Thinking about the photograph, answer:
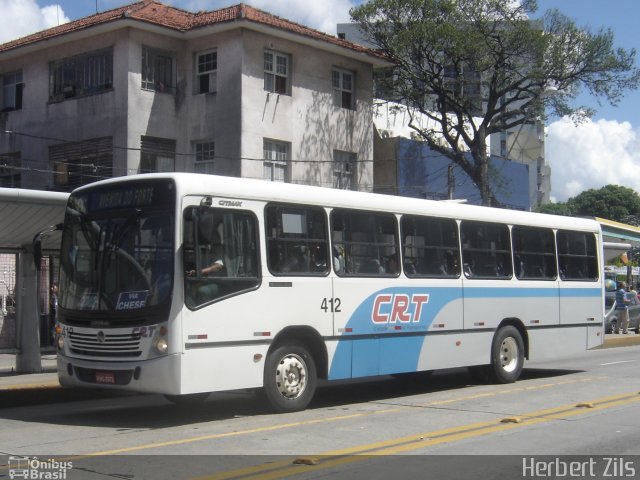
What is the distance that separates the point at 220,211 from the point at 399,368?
4067 mm

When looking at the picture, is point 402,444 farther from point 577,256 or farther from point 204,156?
point 204,156

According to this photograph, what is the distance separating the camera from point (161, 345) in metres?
9.79

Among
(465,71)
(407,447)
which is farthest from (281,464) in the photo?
(465,71)

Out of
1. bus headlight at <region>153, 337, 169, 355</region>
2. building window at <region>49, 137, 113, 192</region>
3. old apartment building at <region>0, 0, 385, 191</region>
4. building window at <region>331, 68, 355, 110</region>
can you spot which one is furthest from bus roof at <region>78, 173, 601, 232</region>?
building window at <region>331, 68, 355, 110</region>

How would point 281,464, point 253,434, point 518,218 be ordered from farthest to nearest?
point 518,218, point 253,434, point 281,464

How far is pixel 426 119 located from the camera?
38250 mm

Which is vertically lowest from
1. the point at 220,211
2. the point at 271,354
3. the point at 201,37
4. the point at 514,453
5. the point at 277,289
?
the point at 514,453

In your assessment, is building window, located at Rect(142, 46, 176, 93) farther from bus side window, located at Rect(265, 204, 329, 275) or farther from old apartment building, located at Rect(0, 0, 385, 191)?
bus side window, located at Rect(265, 204, 329, 275)

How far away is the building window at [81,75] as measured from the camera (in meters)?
27.2

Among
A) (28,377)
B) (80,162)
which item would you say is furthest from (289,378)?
(80,162)

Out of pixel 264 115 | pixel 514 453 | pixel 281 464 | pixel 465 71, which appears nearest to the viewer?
pixel 281 464

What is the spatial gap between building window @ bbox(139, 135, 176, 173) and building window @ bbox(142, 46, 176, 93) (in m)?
1.69

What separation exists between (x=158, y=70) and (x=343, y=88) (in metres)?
6.96

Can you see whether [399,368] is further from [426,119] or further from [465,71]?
[426,119]
